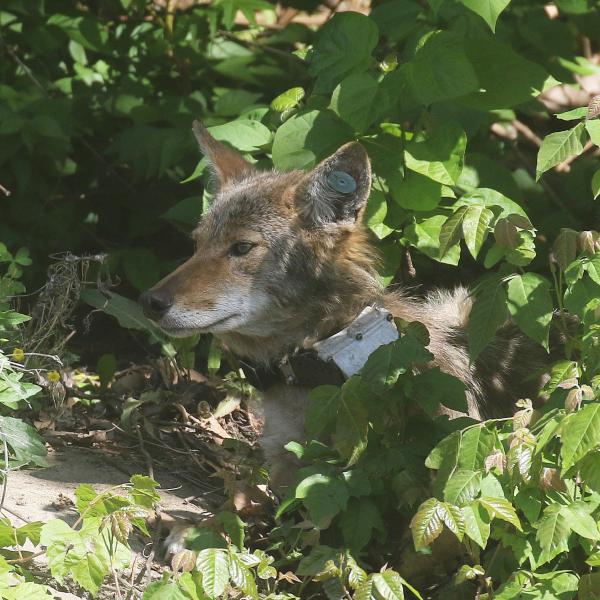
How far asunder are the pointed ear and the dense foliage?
0.82ft

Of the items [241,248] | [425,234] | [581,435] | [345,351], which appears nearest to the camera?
[581,435]

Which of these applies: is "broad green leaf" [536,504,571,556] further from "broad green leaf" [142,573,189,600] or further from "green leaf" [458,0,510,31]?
"green leaf" [458,0,510,31]

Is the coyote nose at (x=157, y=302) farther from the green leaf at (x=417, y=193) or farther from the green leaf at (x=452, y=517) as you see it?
the green leaf at (x=452, y=517)

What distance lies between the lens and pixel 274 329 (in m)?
4.68

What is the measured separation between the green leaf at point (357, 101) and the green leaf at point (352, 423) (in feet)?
4.31

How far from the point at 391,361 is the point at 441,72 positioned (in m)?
1.40

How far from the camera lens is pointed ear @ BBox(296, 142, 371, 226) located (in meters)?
4.47

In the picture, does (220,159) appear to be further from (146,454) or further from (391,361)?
(391,361)

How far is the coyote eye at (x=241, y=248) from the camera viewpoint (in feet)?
15.7

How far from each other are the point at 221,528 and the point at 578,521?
1.46 meters

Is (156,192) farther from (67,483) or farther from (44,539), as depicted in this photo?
(44,539)

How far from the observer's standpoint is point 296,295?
4.63 m

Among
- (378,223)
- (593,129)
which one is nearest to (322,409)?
(378,223)

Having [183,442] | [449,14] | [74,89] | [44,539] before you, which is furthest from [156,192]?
[44,539]
